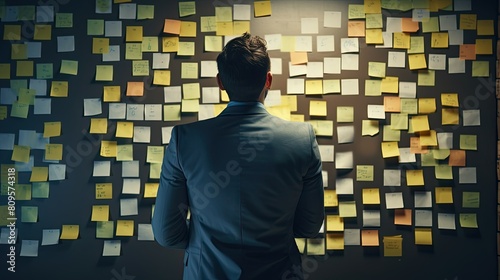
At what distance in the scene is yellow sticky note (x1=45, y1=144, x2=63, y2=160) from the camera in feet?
7.68

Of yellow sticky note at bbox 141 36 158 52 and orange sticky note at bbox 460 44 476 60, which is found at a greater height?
yellow sticky note at bbox 141 36 158 52

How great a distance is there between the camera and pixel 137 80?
2.35 m

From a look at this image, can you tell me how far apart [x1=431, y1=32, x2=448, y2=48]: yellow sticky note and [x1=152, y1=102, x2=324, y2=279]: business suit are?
1427mm

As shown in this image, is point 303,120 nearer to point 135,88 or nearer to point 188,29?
point 188,29

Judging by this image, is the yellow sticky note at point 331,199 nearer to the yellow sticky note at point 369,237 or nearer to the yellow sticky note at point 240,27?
the yellow sticky note at point 369,237

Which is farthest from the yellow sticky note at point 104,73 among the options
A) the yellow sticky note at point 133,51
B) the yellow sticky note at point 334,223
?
the yellow sticky note at point 334,223

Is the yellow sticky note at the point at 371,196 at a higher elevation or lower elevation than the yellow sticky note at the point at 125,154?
lower

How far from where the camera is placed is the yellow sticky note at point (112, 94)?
2348mm

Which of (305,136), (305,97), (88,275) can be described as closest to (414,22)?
(305,97)

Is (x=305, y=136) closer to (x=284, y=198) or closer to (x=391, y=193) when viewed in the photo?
(x=284, y=198)

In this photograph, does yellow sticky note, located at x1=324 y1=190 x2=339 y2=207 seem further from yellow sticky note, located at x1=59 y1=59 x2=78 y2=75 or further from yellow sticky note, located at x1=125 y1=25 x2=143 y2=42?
yellow sticky note, located at x1=59 y1=59 x2=78 y2=75

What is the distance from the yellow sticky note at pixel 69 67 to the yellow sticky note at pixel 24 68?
0.17 meters

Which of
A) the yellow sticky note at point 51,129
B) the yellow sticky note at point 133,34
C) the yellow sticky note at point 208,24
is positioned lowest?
the yellow sticky note at point 51,129

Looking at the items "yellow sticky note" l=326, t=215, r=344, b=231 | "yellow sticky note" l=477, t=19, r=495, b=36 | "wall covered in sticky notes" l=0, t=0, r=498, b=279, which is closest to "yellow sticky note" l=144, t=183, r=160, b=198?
"wall covered in sticky notes" l=0, t=0, r=498, b=279
